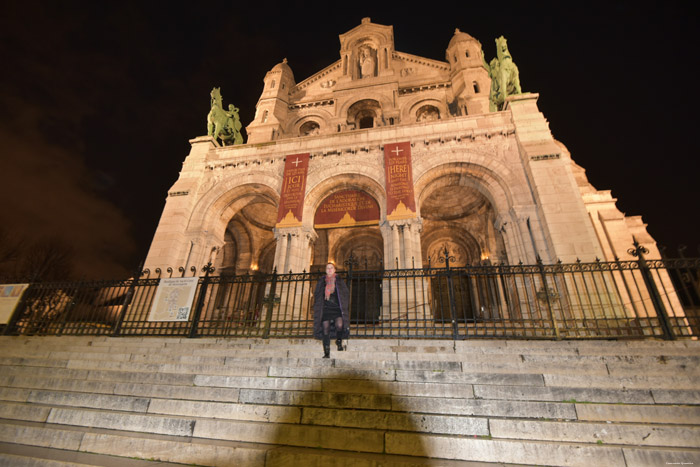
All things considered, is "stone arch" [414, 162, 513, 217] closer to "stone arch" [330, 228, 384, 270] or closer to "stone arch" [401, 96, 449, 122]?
"stone arch" [330, 228, 384, 270]

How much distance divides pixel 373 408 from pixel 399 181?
9.22 meters

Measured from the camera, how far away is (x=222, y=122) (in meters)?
15.7

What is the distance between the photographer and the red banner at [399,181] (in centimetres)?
1109

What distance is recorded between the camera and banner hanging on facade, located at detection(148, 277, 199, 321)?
793cm

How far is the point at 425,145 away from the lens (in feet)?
40.9

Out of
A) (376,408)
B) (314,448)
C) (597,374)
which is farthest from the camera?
(597,374)

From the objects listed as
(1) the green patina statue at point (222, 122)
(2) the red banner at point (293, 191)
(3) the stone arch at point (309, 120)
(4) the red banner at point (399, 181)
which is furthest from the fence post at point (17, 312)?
(3) the stone arch at point (309, 120)

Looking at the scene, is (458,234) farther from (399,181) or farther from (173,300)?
(173,300)

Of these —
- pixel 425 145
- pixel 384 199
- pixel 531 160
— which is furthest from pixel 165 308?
pixel 531 160

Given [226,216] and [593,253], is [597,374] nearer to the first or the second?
[593,253]

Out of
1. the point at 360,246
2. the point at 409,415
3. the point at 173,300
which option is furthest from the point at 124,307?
the point at 360,246

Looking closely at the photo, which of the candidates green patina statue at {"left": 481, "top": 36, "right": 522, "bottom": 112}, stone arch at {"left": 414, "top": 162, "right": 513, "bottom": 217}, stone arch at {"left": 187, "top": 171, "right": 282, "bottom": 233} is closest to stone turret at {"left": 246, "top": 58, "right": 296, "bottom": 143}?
stone arch at {"left": 187, "top": 171, "right": 282, "bottom": 233}

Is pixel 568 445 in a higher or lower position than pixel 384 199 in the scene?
lower

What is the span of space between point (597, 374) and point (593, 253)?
6172 millimetres
